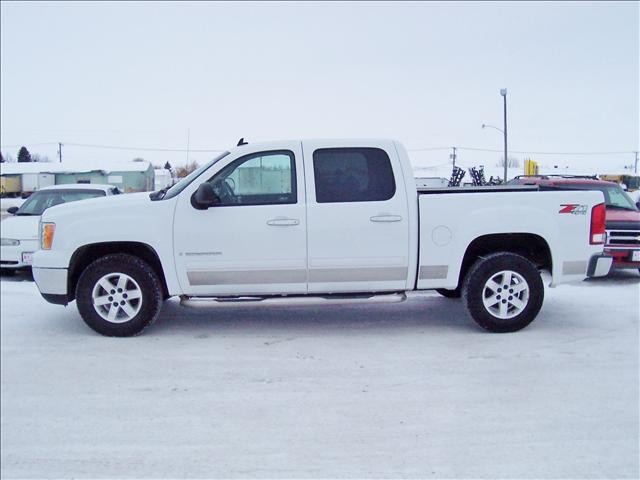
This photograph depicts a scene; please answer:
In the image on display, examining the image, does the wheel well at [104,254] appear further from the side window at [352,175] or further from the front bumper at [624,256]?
the front bumper at [624,256]

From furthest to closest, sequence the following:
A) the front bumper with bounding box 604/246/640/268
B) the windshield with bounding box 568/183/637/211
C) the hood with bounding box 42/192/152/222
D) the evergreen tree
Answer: the windshield with bounding box 568/183/637/211 → the front bumper with bounding box 604/246/640/268 → the hood with bounding box 42/192/152/222 → the evergreen tree

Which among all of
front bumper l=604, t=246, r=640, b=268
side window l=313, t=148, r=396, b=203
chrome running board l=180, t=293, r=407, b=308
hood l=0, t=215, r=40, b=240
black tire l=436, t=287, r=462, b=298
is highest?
side window l=313, t=148, r=396, b=203

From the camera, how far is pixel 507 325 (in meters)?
5.94

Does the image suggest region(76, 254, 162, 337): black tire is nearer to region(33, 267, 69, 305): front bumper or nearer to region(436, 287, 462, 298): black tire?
region(33, 267, 69, 305): front bumper

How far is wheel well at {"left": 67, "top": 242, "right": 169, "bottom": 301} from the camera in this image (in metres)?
5.87

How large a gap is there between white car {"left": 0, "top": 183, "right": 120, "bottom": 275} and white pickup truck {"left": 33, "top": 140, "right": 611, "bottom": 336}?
3243 millimetres

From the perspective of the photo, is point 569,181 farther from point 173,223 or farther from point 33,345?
point 33,345

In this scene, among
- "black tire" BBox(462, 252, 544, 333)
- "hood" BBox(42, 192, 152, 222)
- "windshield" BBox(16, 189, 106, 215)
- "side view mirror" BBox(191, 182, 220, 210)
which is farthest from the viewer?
"windshield" BBox(16, 189, 106, 215)

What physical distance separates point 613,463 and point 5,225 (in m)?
8.85

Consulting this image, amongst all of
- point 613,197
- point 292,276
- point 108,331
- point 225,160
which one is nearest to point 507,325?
point 292,276

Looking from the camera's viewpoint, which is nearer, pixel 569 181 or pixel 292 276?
pixel 292 276

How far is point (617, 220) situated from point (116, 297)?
791 centimetres

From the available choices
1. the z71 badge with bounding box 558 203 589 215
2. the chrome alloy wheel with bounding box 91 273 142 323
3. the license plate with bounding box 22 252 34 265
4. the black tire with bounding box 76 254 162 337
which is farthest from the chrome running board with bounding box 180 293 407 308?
the license plate with bounding box 22 252 34 265

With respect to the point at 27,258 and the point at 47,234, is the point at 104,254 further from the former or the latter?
the point at 27,258
